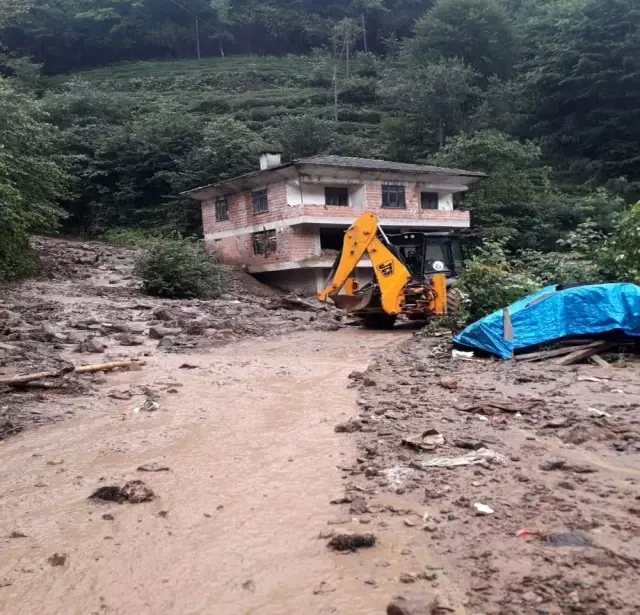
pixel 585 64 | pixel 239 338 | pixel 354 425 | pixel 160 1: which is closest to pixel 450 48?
pixel 585 64

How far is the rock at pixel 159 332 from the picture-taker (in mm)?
12820

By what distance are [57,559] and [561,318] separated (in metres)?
7.79

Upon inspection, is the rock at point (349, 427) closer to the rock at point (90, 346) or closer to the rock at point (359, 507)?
the rock at point (359, 507)

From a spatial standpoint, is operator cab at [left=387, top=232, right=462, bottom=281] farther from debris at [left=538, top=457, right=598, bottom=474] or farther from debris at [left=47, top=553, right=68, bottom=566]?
debris at [left=47, top=553, right=68, bottom=566]

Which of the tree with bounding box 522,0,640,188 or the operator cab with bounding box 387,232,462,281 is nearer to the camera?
the operator cab with bounding box 387,232,462,281

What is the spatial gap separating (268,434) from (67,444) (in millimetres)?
1957

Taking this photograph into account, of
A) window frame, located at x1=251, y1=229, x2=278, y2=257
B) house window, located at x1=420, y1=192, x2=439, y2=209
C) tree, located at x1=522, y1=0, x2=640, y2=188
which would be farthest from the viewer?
tree, located at x1=522, y1=0, x2=640, y2=188

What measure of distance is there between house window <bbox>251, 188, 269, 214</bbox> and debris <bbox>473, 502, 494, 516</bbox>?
23124mm

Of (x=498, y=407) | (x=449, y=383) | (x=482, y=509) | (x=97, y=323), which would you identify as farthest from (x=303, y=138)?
(x=482, y=509)

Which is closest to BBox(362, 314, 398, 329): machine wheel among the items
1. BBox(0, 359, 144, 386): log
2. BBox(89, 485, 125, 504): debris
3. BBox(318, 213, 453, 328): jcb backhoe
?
BBox(318, 213, 453, 328): jcb backhoe

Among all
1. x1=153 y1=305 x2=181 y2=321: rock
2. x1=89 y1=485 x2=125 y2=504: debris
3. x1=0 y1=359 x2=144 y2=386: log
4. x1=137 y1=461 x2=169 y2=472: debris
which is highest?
x1=153 y1=305 x2=181 y2=321: rock

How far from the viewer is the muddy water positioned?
315 cm

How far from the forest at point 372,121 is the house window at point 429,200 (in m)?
1.73

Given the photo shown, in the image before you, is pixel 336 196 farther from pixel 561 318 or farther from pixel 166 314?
pixel 561 318
